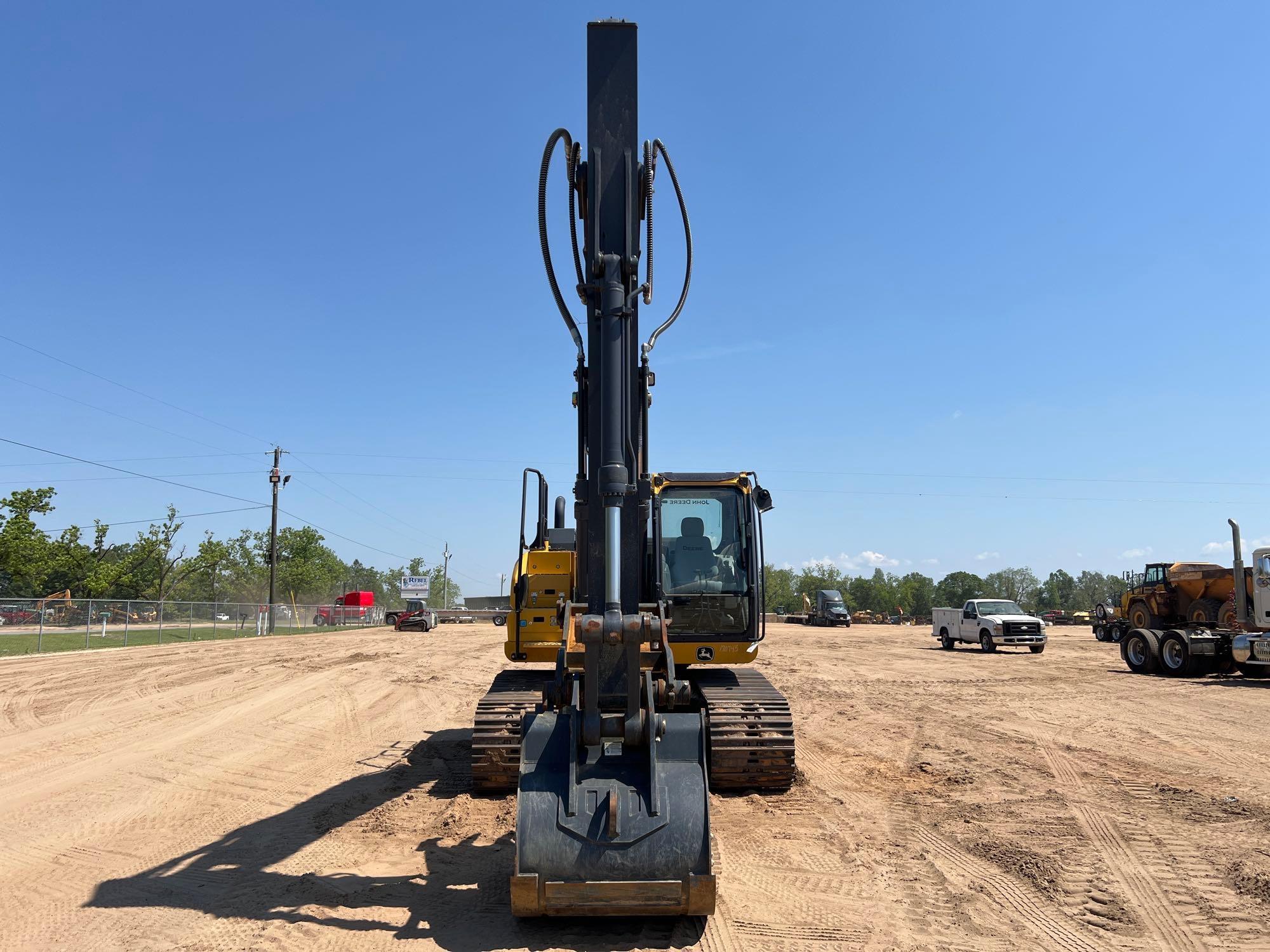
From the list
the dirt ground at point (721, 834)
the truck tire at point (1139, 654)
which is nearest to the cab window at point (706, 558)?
the dirt ground at point (721, 834)

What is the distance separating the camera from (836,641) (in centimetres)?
3841

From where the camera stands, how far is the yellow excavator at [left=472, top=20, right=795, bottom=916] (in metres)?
4.54

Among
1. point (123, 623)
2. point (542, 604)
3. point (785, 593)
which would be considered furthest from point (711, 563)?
point (785, 593)

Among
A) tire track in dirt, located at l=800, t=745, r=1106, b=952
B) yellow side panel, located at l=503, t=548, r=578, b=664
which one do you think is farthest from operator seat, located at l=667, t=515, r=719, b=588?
tire track in dirt, located at l=800, t=745, r=1106, b=952

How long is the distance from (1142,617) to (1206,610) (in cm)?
309

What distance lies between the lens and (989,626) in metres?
30.6

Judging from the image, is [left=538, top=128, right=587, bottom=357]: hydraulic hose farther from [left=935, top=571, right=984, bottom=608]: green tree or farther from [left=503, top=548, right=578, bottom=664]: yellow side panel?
[left=935, top=571, right=984, bottom=608]: green tree

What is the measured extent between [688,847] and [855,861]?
7.23 feet

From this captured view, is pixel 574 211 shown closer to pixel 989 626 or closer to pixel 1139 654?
pixel 1139 654

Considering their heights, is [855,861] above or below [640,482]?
below

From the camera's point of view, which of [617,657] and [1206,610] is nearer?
[617,657]

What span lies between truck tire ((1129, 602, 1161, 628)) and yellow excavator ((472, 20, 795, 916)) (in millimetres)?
25629

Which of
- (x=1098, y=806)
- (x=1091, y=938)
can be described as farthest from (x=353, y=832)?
(x=1098, y=806)

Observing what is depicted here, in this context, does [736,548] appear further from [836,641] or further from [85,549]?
[85,549]
